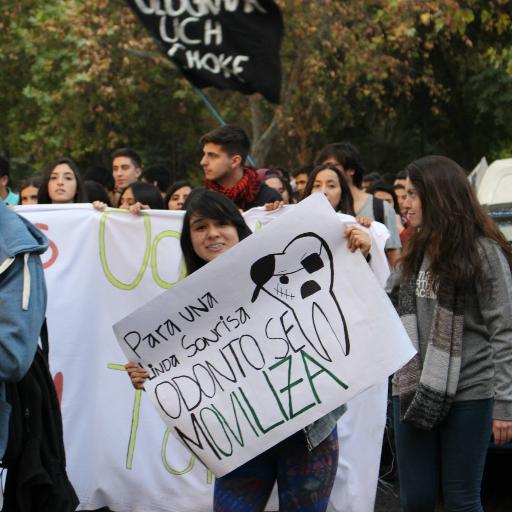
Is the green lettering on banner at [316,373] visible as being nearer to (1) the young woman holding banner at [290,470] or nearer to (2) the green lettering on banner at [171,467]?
(1) the young woman holding banner at [290,470]

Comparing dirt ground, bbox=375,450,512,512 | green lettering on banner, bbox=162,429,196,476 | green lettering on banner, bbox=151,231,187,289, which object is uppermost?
green lettering on banner, bbox=151,231,187,289

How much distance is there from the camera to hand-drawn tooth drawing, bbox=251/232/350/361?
3.90 meters

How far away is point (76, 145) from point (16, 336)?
20688mm

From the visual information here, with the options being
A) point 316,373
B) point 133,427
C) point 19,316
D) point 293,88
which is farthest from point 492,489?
point 293,88

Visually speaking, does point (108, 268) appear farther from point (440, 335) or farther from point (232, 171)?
point (440, 335)

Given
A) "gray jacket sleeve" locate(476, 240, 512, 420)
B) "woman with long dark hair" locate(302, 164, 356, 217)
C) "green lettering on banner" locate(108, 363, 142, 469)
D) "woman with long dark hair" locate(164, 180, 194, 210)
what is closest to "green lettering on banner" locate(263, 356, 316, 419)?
"gray jacket sleeve" locate(476, 240, 512, 420)

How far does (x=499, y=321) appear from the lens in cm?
403

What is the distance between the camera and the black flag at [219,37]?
8.05 meters

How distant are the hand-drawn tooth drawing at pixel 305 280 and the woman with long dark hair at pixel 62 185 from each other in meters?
3.41

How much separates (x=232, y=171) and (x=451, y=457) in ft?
9.42

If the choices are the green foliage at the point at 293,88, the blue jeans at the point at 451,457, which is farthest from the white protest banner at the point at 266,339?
the green foliage at the point at 293,88

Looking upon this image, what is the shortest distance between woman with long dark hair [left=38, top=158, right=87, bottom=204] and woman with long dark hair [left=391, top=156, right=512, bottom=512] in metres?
3.43

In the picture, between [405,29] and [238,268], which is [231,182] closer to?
[238,268]

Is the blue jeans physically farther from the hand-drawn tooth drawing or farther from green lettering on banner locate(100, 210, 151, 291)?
green lettering on banner locate(100, 210, 151, 291)
